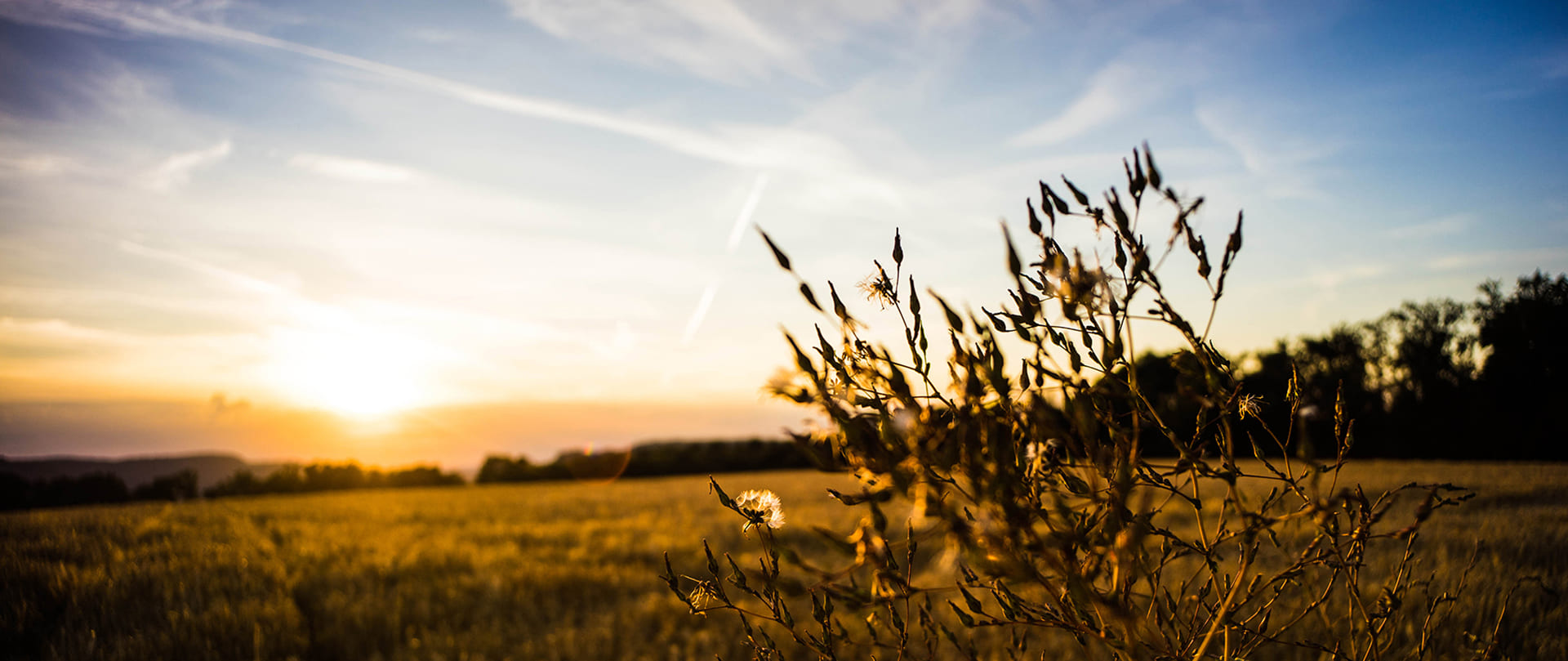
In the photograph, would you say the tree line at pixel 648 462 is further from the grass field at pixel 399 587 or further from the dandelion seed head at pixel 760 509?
the dandelion seed head at pixel 760 509

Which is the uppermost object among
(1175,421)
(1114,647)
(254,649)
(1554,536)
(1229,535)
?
(1175,421)

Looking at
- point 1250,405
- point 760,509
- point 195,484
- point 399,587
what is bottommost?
point 399,587

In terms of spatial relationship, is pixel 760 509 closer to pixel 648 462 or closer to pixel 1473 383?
pixel 1473 383

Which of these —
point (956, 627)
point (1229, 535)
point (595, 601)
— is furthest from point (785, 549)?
point (595, 601)

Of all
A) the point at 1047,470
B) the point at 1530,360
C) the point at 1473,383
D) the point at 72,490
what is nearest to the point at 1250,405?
the point at 1047,470

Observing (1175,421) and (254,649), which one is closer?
(1175,421)

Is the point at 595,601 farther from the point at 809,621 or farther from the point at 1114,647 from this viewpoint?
the point at 1114,647

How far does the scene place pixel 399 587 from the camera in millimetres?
7387

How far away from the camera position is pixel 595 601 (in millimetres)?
7660

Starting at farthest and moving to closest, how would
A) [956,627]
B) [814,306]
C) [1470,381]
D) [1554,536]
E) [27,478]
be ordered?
[27,478] < [956,627] < [1470,381] < [1554,536] < [814,306]

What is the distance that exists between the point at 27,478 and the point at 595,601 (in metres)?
8.32

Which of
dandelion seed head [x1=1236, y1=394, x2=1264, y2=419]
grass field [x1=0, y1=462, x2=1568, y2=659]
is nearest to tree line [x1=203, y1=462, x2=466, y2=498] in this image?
grass field [x1=0, y1=462, x2=1568, y2=659]

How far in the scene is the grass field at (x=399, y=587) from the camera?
429 cm

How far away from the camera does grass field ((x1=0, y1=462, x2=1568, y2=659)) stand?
14.1 feet
